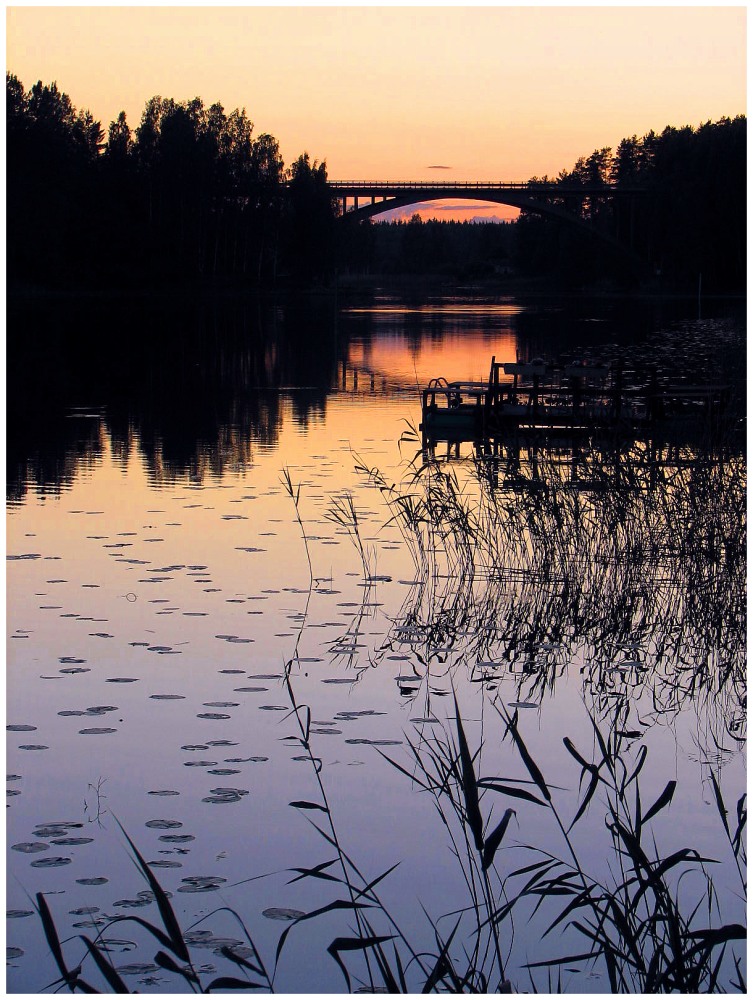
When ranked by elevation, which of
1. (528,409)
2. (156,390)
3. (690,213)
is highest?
(690,213)

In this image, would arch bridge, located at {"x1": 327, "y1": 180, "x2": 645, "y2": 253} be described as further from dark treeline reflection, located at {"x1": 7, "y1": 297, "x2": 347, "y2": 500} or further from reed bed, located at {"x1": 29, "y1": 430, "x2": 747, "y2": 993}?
reed bed, located at {"x1": 29, "y1": 430, "x2": 747, "y2": 993}

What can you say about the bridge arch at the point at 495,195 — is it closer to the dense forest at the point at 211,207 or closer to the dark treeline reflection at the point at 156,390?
the dense forest at the point at 211,207

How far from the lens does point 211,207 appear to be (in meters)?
90.5

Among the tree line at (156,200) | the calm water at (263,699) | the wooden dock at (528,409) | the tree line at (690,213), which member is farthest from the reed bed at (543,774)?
the tree line at (690,213)

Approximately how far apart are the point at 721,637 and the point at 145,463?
28.7 ft

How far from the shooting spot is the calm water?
198 inches

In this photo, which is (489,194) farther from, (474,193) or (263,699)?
(263,699)

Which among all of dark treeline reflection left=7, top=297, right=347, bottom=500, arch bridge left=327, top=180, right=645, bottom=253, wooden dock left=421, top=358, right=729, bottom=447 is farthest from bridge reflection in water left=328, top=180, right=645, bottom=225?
wooden dock left=421, top=358, right=729, bottom=447

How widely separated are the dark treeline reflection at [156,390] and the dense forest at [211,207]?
2395 centimetres

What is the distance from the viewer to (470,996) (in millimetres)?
3787

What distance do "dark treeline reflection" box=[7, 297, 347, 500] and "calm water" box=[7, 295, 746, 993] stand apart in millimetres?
824

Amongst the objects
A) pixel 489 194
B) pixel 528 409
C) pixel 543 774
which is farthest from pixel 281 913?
pixel 489 194

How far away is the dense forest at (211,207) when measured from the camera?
71.9 metres

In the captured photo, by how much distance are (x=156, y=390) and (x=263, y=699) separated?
18.0 m
